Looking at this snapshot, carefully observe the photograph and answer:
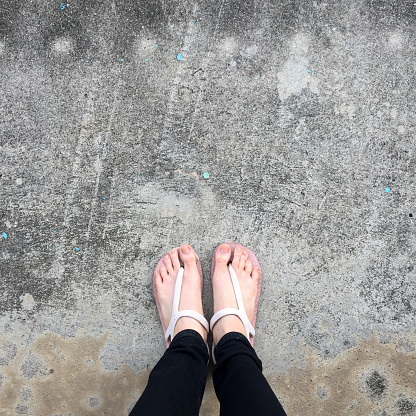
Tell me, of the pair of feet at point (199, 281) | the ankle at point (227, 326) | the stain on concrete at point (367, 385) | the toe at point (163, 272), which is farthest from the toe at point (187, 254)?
the stain on concrete at point (367, 385)

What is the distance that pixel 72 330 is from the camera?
1.77m

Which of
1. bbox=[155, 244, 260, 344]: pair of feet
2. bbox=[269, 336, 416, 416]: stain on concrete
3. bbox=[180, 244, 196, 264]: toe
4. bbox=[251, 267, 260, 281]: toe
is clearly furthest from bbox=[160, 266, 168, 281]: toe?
bbox=[269, 336, 416, 416]: stain on concrete

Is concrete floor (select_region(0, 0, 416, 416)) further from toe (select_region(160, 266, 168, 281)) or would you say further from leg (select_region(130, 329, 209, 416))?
leg (select_region(130, 329, 209, 416))

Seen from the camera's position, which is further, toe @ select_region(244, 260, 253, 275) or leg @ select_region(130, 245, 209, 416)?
toe @ select_region(244, 260, 253, 275)

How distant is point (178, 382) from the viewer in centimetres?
135

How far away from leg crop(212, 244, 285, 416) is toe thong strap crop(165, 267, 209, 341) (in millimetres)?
83

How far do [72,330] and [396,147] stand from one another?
1943 mm

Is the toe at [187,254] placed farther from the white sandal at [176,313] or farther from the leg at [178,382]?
the leg at [178,382]

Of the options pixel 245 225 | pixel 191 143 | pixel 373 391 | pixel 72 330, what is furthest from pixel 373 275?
pixel 72 330

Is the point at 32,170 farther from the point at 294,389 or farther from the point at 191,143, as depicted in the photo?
the point at 294,389

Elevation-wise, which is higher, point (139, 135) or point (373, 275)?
point (139, 135)

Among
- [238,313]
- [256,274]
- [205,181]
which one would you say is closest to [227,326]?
[238,313]

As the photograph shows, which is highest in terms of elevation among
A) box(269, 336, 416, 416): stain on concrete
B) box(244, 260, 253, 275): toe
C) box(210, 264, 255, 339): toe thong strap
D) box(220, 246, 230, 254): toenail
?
box(220, 246, 230, 254): toenail

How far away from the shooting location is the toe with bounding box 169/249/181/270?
5.76 ft
